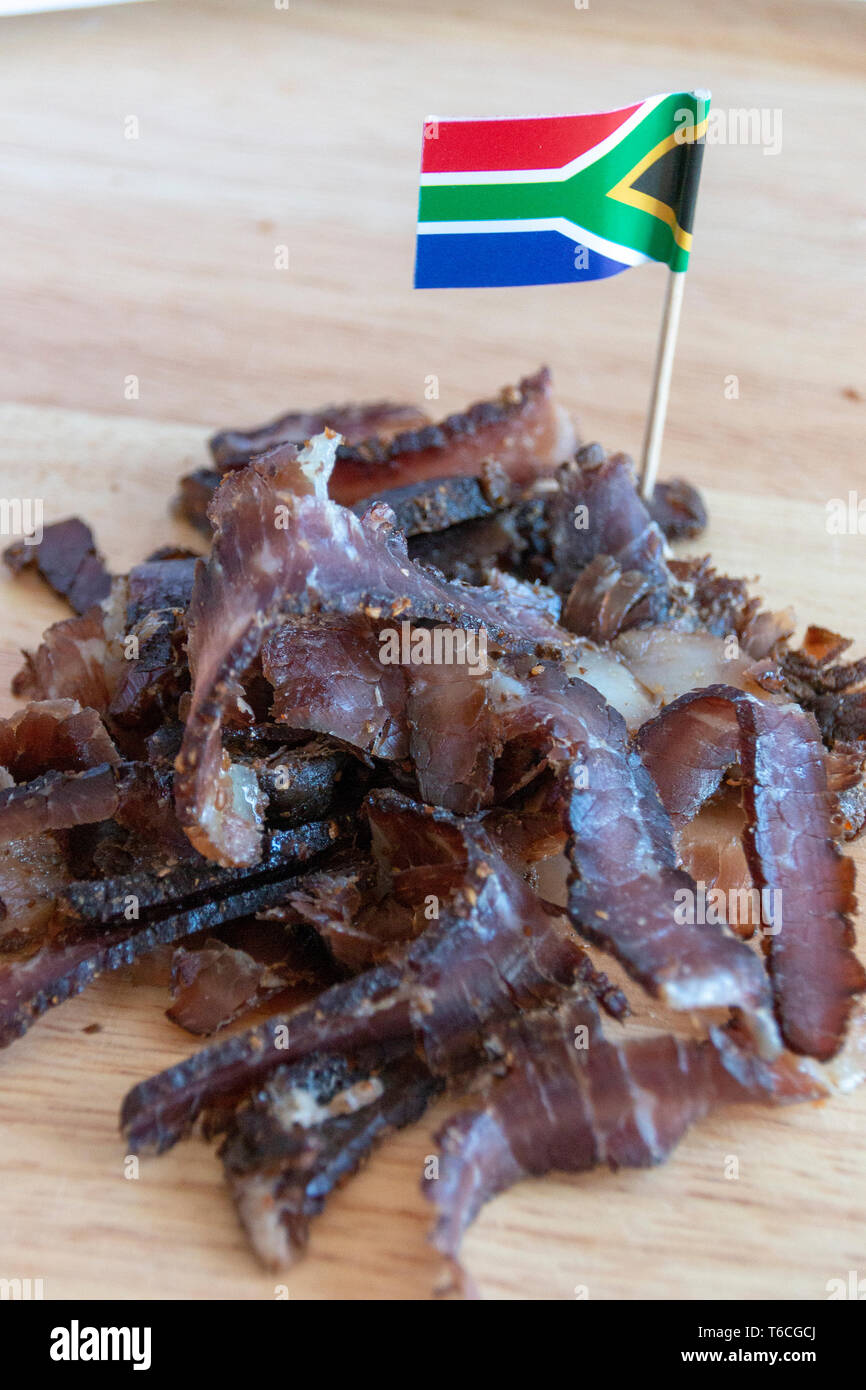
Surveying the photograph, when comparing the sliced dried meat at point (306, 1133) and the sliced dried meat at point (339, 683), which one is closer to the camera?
the sliced dried meat at point (306, 1133)

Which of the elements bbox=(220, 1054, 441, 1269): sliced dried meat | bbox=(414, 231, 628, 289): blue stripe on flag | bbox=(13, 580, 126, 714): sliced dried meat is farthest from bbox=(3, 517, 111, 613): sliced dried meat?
bbox=(220, 1054, 441, 1269): sliced dried meat

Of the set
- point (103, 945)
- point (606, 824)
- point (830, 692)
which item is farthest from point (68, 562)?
point (830, 692)

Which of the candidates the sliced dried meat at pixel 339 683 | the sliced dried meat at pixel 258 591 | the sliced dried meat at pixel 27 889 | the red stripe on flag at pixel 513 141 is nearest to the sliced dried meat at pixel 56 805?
the sliced dried meat at pixel 27 889

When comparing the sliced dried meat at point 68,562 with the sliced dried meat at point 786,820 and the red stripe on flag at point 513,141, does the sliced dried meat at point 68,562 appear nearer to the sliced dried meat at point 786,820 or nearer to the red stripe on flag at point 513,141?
the red stripe on flag at point 513,141

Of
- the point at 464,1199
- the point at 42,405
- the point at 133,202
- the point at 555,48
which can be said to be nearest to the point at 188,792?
the point at 464,1199

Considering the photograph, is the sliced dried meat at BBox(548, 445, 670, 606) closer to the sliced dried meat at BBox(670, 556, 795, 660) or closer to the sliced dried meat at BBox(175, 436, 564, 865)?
the sliced dried meat at BBox(670, 556, 795, 660)

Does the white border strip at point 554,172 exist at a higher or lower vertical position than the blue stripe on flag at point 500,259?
higher

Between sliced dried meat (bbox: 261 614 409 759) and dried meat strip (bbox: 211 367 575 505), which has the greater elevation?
dried meat strip (bbox: 211 367 575 505)
